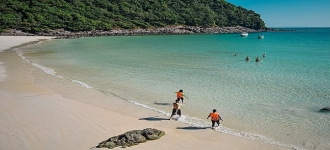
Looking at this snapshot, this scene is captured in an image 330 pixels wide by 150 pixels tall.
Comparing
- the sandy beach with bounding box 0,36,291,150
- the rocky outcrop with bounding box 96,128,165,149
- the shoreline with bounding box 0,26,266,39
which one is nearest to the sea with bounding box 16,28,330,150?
the sandy beach with bounding box 0,36,291,150

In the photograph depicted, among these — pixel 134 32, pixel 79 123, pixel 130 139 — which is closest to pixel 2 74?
pixel 79 123

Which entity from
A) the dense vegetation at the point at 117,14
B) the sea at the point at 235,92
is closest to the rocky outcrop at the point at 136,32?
the dense vegetation at the point at 117,14

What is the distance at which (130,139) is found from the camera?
424 inches

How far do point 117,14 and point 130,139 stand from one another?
112 m

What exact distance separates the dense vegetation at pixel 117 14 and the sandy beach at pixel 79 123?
75.5 m

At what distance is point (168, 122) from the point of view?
13695 millimetres

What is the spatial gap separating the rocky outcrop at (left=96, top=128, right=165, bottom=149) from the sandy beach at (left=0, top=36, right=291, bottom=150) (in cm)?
25

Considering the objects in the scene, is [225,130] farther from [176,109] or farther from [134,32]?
[134,32]

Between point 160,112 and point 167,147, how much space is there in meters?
4.66

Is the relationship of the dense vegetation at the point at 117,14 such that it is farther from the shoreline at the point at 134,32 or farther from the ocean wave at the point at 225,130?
the ocean wave at the point at 225,130

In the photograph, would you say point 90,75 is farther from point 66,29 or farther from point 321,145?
point 66,29

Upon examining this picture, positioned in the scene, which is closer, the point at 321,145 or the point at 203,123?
the point at 321,145

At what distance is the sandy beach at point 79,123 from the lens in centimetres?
1102

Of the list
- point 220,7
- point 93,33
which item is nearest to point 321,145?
point 93,33
